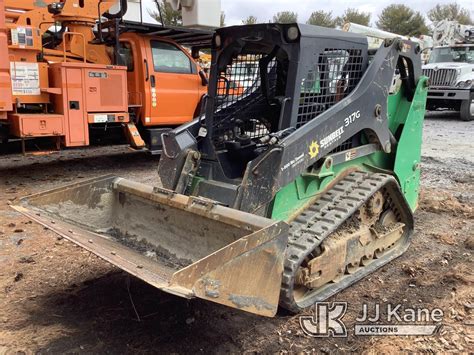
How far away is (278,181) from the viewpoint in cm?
311

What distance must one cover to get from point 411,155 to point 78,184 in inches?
121

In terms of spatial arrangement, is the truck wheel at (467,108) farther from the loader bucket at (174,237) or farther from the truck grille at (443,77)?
the loader bucket at (174,237)

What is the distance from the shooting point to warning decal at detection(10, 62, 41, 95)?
22.1 ft

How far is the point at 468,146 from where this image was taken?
406 inches

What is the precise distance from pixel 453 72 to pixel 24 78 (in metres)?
13.3

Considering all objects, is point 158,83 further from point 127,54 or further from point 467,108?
point 467,108

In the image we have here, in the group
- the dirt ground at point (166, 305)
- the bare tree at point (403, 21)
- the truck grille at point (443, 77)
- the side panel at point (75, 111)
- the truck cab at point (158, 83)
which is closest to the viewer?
the dirt ground at point (166, 305)

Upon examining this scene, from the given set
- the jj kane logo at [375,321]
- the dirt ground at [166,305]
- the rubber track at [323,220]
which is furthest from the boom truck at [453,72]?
the jj kane logo at [375,321]

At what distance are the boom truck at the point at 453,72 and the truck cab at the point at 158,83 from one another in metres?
9.93

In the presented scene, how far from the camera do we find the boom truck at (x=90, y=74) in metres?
6.75

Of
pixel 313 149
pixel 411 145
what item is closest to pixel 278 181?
pixel 313 149

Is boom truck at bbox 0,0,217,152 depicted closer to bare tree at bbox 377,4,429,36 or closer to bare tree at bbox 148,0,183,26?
bare tree at bbox 148,0,183,26

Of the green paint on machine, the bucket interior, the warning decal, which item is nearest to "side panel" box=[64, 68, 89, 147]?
the warning decal

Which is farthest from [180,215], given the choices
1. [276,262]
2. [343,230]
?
[343,230]
